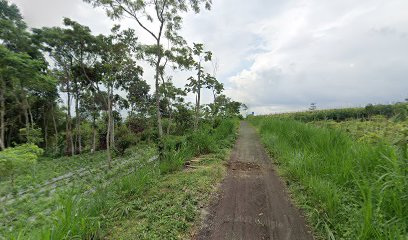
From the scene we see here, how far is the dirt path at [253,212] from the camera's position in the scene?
8.89 feet

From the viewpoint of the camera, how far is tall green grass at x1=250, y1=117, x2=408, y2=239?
2.18 m

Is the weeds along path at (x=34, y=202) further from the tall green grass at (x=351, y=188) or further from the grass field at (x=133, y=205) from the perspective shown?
the tall green grass at (x=351, y=188)

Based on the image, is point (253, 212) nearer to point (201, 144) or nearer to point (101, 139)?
point (201, 144)

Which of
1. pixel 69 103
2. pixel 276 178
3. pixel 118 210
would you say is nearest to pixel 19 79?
pixel 69 103

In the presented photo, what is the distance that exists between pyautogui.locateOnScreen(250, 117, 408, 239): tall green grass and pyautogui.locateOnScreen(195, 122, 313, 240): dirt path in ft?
0.79

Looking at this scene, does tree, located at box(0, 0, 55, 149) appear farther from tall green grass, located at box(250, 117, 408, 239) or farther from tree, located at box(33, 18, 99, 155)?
tall green grass, located at box(250, 117, 408, 239)

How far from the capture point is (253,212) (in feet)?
10.6

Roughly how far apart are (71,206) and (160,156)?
331cm

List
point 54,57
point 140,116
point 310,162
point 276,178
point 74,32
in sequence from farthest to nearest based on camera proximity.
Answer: point 140,116, point 54,57, point 74,32, point 276,178, point 310,162

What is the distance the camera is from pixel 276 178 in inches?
182

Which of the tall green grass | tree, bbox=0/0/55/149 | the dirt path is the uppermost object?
tree, bbox=0/0/55/149

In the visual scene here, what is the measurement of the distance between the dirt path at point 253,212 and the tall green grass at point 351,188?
0.24m

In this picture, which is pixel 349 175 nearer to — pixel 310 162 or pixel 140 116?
pixel 310 162

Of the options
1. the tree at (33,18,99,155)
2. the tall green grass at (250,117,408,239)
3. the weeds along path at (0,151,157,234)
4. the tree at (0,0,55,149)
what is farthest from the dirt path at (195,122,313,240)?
the tree at (33,18,99,155)
